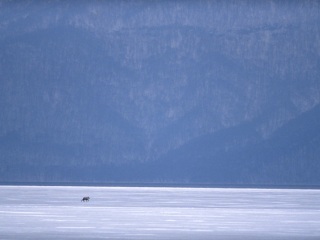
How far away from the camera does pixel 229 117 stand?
13.6 ft

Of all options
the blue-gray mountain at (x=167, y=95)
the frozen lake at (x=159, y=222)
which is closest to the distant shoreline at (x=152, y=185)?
the blue-gray mountain at (x=167, y=95)

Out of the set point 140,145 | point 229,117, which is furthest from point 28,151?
point 229,117

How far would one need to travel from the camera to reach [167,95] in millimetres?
4191

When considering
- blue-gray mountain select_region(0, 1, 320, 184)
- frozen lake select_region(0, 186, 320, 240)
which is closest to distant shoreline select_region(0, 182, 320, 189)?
blue-gray mountain select_region(0, 1, 320, 184)

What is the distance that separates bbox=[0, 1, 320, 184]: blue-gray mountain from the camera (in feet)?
13.6

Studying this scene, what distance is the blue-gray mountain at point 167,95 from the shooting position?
13.6ft

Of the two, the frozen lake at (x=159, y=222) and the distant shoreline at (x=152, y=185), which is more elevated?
the distant shoreline at (x=152, y=185)

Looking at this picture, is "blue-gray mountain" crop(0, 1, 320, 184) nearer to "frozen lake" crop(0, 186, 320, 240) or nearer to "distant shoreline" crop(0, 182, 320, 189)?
"distant shoreline" crop(0, 182, 320, 189)

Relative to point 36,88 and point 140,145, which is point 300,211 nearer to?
point 140,145

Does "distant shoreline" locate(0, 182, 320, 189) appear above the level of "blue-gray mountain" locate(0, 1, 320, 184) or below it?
below

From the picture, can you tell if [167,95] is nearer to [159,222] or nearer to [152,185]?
[152,185]

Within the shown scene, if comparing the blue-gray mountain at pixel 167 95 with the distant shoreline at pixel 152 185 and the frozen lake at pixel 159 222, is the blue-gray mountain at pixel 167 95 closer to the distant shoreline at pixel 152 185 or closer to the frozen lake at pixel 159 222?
the distant shoreline at pixel 152 185

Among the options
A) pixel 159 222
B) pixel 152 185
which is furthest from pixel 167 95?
pixel 159 222

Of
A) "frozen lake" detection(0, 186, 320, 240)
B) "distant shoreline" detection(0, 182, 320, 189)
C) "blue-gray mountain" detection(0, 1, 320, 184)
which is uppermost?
"blue-gray mountain" detection(0, 1, 320, 184)
